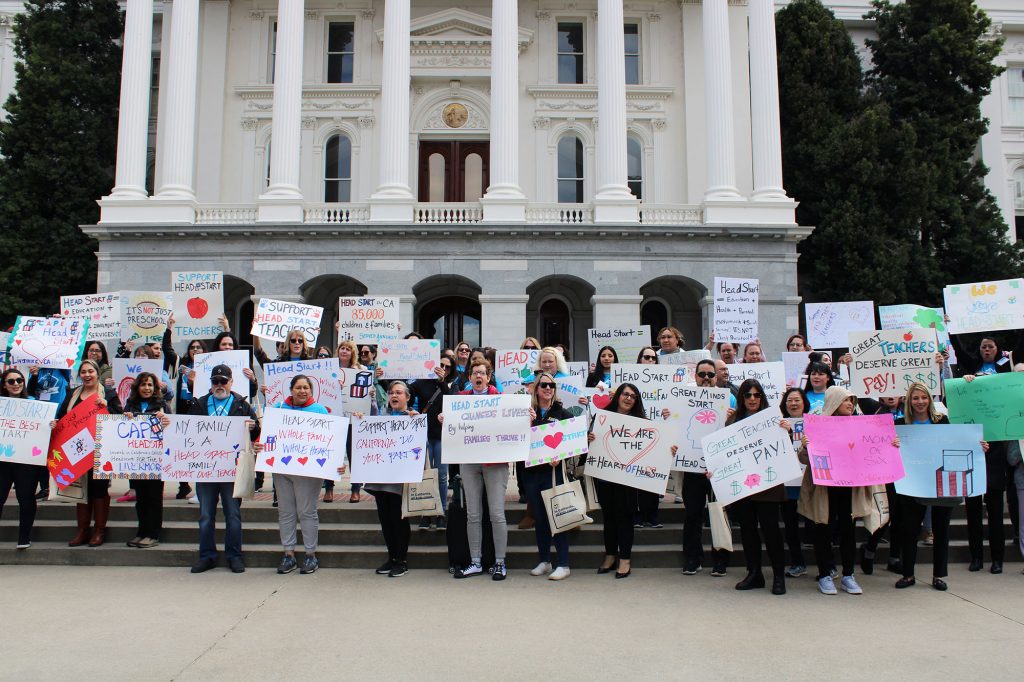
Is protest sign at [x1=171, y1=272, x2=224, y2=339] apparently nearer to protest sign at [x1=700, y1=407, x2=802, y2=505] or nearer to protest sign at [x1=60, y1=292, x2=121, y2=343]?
protest sign at [x1=60, y1=292, x2=121, y2=343]

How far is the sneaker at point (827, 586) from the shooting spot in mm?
7754

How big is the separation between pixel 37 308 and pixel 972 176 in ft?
111

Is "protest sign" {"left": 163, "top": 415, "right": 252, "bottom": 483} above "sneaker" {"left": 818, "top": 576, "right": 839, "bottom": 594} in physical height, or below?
above

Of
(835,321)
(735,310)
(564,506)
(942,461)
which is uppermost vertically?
(735,310)

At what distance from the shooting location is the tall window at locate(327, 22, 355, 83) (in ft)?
98.6

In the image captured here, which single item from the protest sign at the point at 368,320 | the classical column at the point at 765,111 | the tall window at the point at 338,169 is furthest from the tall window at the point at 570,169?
the protest sign at the point at 368,320

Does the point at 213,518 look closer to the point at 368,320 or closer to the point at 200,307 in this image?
the point at 368,320

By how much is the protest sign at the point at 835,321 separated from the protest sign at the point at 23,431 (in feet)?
39.1

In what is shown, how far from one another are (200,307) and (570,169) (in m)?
17.7

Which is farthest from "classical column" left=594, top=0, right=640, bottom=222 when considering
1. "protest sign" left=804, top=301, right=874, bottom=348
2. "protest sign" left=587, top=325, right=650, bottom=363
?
"protest sign" left=804, top=301, right=874, bottom=348

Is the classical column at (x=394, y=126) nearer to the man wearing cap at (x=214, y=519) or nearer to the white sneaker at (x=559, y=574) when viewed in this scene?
the man wearing cap at (x=214, y=519)

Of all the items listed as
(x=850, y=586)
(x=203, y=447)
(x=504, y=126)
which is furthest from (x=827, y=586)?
(x=504, y=126)

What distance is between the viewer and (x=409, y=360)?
433 inches

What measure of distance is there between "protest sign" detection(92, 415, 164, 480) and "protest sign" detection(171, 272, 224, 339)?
19.6ft
